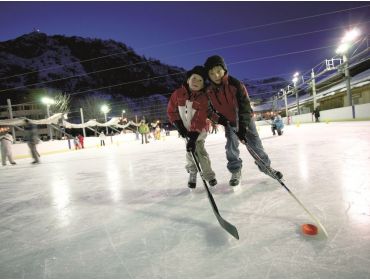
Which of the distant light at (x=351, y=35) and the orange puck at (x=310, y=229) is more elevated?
the distant light at (x=351, y=35)

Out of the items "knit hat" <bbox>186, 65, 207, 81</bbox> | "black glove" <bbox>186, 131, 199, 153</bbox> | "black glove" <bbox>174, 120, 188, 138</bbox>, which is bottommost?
"black glove" <bbox>186, 131, 199, 153</bbox>

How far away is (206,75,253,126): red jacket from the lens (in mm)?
2637

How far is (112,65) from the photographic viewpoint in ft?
487

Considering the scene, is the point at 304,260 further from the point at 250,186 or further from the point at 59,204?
the point at 59,204

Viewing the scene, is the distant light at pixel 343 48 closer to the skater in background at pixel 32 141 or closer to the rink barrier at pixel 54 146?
the rink barrier at pixel 54 146

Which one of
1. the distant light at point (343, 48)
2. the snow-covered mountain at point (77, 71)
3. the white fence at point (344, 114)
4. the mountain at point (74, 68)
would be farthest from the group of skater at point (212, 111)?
the mountain at point (74, 68)

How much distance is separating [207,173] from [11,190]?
279 cm

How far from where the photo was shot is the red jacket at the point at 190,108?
2785 millimetres

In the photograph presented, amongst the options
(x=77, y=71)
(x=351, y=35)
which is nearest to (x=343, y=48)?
(x=351, y=35)

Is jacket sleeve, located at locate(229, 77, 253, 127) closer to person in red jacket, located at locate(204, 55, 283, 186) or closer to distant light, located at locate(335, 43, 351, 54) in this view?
person in red jacket, located at locate(204, 55, 283, 186)

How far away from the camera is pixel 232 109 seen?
285cm

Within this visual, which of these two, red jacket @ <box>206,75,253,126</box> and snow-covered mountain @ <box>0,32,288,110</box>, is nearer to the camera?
red jacket @ <box>206,75,253,126</box>

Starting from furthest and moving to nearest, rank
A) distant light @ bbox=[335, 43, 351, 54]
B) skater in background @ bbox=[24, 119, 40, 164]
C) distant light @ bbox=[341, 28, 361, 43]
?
1. distant light @ bbox=[335, 43, 351, 54]
2. distant light @ bbox=[341, 28, 361, 43]
3. skater in background @ bbox=[24, 119, 40, 164]

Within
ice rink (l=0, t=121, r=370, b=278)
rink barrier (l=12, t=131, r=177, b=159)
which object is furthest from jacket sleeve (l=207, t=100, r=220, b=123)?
rink barrier (l=12, t=131, r=177, b=159)
